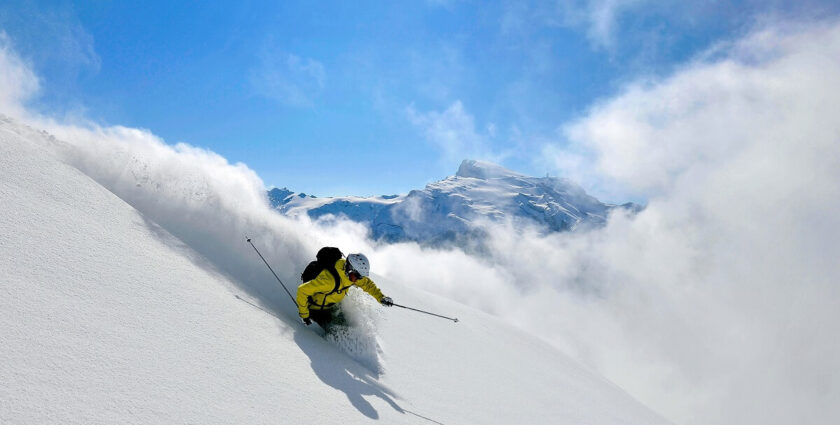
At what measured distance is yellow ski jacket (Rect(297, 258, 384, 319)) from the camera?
7.79 metres

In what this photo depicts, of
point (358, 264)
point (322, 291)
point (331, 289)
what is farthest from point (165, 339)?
point (358, 264)

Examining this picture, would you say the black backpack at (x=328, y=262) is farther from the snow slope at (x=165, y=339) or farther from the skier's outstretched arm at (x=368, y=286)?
the snow slope at (x=165, y=339)

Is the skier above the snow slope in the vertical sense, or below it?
above

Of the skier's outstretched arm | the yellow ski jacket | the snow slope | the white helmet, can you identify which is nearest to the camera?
the snow slope

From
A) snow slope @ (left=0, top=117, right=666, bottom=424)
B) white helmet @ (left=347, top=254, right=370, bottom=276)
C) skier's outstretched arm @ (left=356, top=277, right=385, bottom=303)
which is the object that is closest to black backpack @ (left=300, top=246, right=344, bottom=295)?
white helmet @ (left=347, top=254, right=370, bottom=276)

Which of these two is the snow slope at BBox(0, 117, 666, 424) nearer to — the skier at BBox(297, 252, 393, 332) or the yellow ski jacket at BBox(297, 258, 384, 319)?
the skier at BBox(297, 252, 393, 332)

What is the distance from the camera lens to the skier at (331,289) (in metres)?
7.83

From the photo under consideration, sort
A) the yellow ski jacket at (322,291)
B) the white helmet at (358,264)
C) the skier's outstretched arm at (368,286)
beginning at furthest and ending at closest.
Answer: the skier's outstretched arm at (368,286) → the white helmet at (358,264) → the yellow ski jacket at (322,291)

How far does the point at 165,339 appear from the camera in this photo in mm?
4961

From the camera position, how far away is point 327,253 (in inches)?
314

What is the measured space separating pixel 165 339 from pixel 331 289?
3.31 metres

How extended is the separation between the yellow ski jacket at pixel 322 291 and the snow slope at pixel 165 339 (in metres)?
0.49

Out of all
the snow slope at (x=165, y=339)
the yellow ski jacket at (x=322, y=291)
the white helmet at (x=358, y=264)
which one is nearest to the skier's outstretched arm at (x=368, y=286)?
the yellow ski jacket at (x=322, y=291)

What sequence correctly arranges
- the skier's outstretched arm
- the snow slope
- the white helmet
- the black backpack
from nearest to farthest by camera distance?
the snow slope
the black backpack
the white helmet
the skier's outstretched arm
